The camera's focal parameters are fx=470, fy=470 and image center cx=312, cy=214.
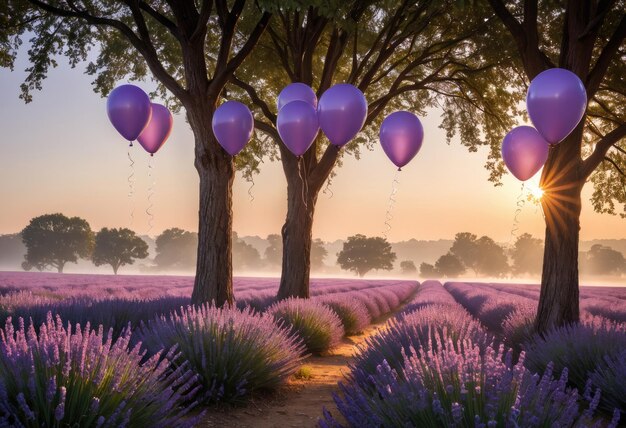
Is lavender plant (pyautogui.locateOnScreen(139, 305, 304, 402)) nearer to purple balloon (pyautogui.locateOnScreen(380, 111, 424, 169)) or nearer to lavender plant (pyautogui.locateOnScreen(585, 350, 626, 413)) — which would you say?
lavender plant (pyautogui.locateOnScreen(585, 350, 626, 413))

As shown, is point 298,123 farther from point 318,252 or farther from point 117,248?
point 318,252

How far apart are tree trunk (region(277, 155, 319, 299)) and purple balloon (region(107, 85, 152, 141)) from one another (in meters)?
4.90

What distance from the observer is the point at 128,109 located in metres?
6.70

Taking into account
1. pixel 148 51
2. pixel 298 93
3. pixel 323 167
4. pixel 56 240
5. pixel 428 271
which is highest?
pixel 148 51

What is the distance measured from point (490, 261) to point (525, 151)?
9540 centimetres

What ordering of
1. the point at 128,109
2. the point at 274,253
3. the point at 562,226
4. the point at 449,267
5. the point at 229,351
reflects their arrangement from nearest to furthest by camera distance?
the point at 229,351
the point at 128,109
the point at 562,226
the point at 449,267
the point at 274,253

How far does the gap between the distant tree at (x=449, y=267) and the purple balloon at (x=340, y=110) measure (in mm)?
84237

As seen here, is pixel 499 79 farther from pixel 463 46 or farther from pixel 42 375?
pixel 42 375

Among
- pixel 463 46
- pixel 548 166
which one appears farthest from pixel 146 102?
pixel 463 46

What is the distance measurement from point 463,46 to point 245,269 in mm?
107693

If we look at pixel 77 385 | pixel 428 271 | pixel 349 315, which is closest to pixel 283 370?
→ pixel 77 385

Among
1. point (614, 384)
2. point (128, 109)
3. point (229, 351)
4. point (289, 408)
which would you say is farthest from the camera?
point (128, 109)

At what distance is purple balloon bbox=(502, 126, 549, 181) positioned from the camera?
694 cm

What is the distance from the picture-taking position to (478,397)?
99.7 inches
